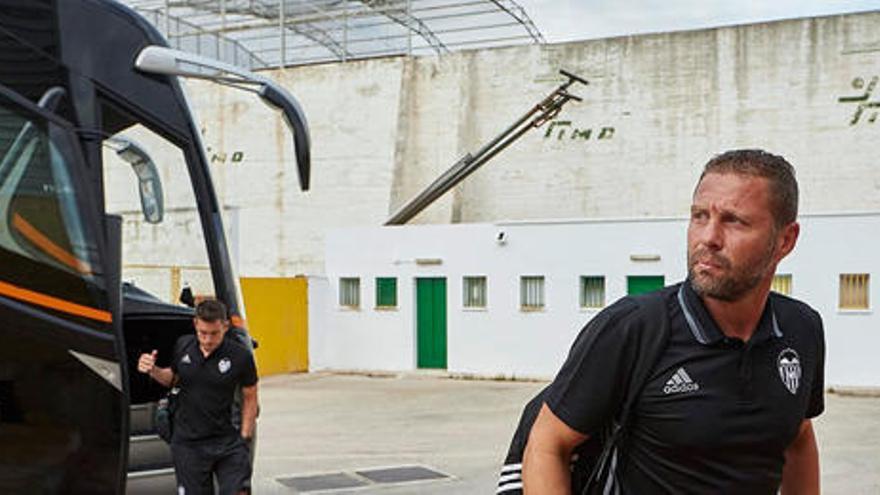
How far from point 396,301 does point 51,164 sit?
61.7 feet

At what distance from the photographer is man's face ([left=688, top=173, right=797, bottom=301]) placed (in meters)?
2.13

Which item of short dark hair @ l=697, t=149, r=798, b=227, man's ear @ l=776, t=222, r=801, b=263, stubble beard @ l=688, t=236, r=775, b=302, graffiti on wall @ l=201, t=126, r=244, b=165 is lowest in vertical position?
stubble beard @ l=688, t=236, r=775, b=302

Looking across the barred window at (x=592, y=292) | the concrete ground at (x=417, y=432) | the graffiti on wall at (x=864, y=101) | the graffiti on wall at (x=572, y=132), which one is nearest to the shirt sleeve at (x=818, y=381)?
the concrete ground at (x=417, y=432)

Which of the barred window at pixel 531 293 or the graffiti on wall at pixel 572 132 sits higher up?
the graffiti on wall at pixel 572 132

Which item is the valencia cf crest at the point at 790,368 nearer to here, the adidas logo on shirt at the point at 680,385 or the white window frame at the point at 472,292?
the adidas logo on shirt at the point at 680,385

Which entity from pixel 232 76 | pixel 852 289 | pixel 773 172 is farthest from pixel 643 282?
pixel 773 172

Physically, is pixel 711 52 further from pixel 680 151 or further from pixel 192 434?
pixel 192 434

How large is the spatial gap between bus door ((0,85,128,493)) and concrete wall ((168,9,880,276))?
840 inches

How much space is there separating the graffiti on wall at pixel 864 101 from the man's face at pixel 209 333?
20.4 meters

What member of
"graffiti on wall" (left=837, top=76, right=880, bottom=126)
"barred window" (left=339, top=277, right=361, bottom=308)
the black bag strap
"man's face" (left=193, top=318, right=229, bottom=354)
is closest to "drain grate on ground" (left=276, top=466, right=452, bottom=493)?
"man's face" (left=193, top=318, right=229, bottom=354)

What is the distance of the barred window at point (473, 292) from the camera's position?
22.6 m

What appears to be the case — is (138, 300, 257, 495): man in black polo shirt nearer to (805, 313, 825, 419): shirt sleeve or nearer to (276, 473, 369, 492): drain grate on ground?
(276, 473, 369, 492): drain grate on ground

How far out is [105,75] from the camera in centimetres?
512

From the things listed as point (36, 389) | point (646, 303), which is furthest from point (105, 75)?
point (646, 303)
